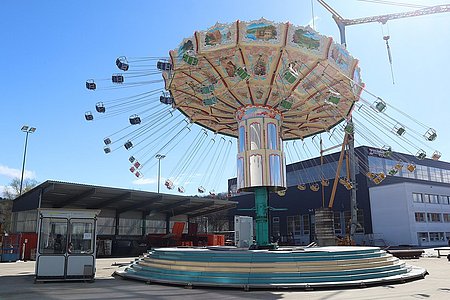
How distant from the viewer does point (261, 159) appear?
786 inches

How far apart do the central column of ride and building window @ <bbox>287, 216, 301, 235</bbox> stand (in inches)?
1732

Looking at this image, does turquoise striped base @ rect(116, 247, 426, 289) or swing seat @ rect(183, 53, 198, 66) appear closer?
turquoise striped base @ rect(116, 247, 426, 289)

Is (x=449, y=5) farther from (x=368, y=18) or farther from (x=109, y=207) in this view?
(x=109, y=207)

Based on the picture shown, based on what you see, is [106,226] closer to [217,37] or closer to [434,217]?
[217,37]

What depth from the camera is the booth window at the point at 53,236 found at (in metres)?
15.9

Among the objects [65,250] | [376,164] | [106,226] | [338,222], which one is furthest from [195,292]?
[376,164]

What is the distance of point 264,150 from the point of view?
789 inches

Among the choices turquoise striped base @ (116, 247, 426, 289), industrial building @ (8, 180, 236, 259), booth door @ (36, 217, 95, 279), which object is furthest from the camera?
industrial building @ (8, 180, 236, 259)

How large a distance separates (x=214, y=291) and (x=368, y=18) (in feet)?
156

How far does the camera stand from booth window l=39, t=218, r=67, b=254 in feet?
52.1

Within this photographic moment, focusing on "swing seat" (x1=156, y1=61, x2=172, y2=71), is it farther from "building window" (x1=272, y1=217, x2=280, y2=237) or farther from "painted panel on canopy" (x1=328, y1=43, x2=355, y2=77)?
"building window" (x1=272, y1=217, x2=280, y2=237)

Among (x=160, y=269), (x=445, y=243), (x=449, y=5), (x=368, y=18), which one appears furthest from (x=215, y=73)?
(x=445, y=243)

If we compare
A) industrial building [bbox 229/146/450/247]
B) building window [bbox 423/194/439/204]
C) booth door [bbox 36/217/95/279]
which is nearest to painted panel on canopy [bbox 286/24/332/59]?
booth door [bbox 36/217/95/279]

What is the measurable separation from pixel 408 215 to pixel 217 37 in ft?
142
